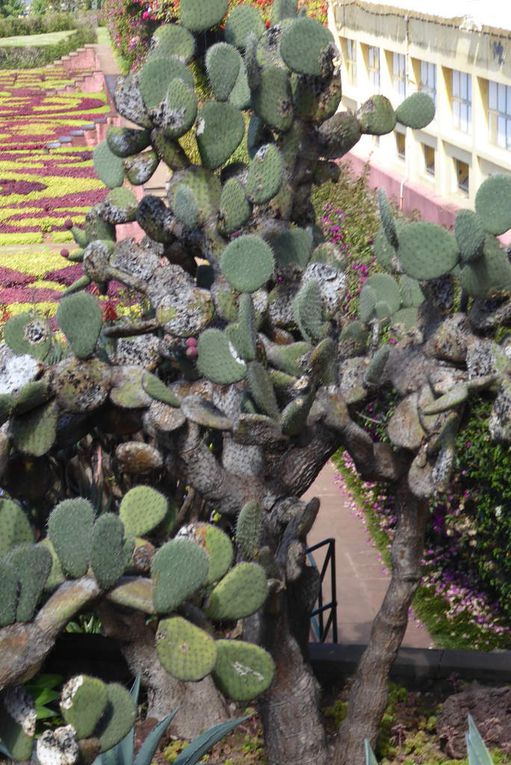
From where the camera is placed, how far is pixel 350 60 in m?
16.2

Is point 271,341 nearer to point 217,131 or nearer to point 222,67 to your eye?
point 217,131

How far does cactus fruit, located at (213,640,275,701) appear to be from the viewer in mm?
3471

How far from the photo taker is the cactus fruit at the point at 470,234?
11.7ft

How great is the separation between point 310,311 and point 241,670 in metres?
1.13

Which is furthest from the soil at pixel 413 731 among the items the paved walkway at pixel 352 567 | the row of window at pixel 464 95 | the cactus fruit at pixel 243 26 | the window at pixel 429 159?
the window at pixel 429 159

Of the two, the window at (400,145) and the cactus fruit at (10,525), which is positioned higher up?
the cactus fruit at (10,525)

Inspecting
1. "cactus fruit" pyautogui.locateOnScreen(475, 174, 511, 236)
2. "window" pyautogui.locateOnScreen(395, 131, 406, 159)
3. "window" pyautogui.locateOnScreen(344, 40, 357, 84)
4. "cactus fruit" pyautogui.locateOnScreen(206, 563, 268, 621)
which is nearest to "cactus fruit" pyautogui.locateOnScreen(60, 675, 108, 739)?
→ "cactus fruit" pyautogui.locateOnScreen(206, 563, 268, 621)

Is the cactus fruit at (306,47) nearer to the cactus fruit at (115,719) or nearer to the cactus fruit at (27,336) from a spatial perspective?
the cactus fruit at (27,336)

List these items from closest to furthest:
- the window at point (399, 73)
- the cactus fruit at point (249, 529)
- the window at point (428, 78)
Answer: the cactus fruit at point (249, 529)
the window at point (428, 78)
the window at point (399, 73)

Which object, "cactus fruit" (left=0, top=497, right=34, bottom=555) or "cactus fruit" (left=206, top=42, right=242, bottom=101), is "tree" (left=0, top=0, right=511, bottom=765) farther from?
"cactus fruit" (left=0, top=497, right=34, bottom=555)

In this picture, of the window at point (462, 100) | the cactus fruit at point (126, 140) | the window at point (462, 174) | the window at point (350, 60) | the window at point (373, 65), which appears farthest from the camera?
the window at point (350, 60)

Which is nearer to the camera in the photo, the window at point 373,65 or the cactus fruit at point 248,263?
the cactus fruit at point 248,263

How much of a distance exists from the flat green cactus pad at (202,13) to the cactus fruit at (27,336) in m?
1.28

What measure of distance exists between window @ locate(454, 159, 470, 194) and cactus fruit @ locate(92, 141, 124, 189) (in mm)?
6872
